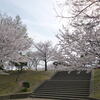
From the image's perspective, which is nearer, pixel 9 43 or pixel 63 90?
pixel 63 90

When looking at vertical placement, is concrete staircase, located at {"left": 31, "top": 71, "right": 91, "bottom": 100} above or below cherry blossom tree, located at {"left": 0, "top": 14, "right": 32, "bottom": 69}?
below

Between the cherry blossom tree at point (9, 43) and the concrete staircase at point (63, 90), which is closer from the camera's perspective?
the concrete staircase at point (63, 90)

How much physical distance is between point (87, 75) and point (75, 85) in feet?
17.9

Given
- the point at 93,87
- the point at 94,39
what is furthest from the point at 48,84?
the point at 94,39

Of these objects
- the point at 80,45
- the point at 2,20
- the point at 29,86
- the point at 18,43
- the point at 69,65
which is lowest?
the point at 29,86

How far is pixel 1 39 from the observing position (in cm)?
2750

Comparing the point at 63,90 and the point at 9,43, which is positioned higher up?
the point at 9,43

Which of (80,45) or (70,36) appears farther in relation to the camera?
(70,36)

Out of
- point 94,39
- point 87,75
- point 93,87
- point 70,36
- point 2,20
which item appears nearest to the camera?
point 94,39

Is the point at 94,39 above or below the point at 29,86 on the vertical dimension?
above

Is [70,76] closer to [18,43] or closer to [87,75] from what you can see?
[87,75]

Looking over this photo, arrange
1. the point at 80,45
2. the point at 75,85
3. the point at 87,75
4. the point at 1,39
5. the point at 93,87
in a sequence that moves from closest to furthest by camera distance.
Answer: the point at 80,45 < the point at 93,87 < the point at 75,85 < the point at 1,39 < the point at 87,75

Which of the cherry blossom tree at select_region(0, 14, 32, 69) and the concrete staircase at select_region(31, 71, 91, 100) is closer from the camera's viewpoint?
the concrete staircase at select_region(31, 71, 91, 100)

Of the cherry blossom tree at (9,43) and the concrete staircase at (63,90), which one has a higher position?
the cherry blossom tree at (9,43)
